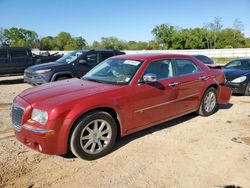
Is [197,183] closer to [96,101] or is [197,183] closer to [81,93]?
[96,101]

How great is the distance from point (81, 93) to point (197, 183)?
2.13 metres

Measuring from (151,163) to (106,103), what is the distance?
115 centimetres

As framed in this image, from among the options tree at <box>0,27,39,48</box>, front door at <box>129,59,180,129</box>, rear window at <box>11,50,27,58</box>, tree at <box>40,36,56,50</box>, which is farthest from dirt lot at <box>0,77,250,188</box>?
tree at <box>0,27,39,48</box>

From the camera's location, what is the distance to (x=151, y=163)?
4.16 metres

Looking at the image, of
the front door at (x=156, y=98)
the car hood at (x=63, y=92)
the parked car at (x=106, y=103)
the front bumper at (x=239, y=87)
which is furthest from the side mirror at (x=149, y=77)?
the front bumper at (x=239, y=87)

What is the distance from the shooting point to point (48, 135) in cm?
383

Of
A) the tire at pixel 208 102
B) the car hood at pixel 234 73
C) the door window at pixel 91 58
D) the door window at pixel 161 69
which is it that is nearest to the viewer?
the door window at pixel 161 69

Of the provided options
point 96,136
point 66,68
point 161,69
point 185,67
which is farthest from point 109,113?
point 66,68

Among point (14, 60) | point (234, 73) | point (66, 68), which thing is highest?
point (14, 60)

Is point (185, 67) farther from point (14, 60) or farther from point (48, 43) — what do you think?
point (48, 43)

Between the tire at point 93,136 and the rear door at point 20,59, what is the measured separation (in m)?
11.3

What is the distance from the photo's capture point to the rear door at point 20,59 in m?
14.2

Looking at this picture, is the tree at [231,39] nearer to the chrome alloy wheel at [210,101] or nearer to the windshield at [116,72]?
the chrome alloy wheel at [210,101]

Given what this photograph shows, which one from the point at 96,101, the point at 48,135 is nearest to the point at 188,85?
the point at 96,101
